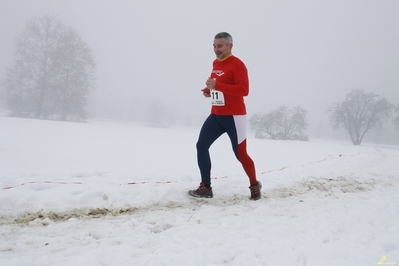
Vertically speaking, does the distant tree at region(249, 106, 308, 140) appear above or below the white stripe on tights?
above

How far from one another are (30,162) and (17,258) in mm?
4206

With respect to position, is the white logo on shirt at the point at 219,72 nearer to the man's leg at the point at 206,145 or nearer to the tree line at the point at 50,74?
the man's leg at the point at 206,145

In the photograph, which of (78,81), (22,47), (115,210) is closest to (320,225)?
(115,210)

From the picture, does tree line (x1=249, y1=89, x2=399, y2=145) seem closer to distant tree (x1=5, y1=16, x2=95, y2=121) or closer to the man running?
distant tree (x1=5, y1=16, x2=95, y2=121)

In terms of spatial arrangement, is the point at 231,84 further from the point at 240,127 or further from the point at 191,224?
the point at 191,224

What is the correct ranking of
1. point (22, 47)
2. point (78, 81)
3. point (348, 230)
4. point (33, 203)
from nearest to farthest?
point (348, 230)
point (33, 203)
point (22, 47)
point (78, 81)

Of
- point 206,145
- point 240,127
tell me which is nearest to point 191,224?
point 206,145

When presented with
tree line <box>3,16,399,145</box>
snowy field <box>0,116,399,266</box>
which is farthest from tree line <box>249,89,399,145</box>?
snowy field <box>0,116,399,266</box>

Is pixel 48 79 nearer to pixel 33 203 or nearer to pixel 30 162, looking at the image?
pixel 30 162

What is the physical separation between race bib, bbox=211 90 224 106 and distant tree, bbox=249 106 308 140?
36.8 metres

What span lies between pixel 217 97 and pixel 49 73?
26719mm

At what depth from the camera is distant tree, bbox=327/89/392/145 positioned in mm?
37188

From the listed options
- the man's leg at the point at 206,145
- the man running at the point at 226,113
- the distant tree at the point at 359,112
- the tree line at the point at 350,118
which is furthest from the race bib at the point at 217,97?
the distant tree at the point at 359,112

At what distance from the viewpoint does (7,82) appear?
23.6 metres
